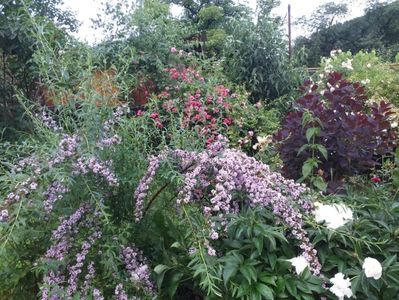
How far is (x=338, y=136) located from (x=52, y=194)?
1.54m

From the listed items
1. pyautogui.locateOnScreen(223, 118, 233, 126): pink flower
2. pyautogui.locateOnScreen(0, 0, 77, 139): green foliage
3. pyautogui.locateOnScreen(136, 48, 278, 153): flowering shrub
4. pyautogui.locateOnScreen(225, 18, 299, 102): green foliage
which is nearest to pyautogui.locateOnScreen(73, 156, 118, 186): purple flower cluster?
pyautogui.locateOnScreen(136, 48, 278, 153): flowering shrub

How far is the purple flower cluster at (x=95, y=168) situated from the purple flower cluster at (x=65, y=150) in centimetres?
5

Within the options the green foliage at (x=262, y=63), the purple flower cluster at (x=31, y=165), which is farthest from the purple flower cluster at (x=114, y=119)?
the green foliage at (x=262, y=63)

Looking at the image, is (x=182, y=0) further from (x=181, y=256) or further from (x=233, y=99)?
(x=181, y=256)

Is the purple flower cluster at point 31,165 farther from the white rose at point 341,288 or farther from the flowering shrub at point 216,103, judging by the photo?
the flowering shrub at point 216,103

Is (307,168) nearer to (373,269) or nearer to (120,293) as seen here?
(373,269)

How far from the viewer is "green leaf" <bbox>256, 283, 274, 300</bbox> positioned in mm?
1569

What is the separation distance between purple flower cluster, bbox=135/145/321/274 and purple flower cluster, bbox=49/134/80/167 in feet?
0.96

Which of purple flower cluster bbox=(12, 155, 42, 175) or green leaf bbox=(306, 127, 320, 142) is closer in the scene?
purple flower cluster bbox=(12, 155, 42, 175)

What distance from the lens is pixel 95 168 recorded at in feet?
5.54

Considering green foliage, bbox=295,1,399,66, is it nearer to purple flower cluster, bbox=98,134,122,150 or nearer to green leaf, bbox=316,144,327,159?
green leaf, bbox=316,144,327,159

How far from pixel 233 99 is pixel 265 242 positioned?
3338 mm

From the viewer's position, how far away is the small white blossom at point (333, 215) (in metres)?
1.80

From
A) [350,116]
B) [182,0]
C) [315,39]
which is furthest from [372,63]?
[315,39]
